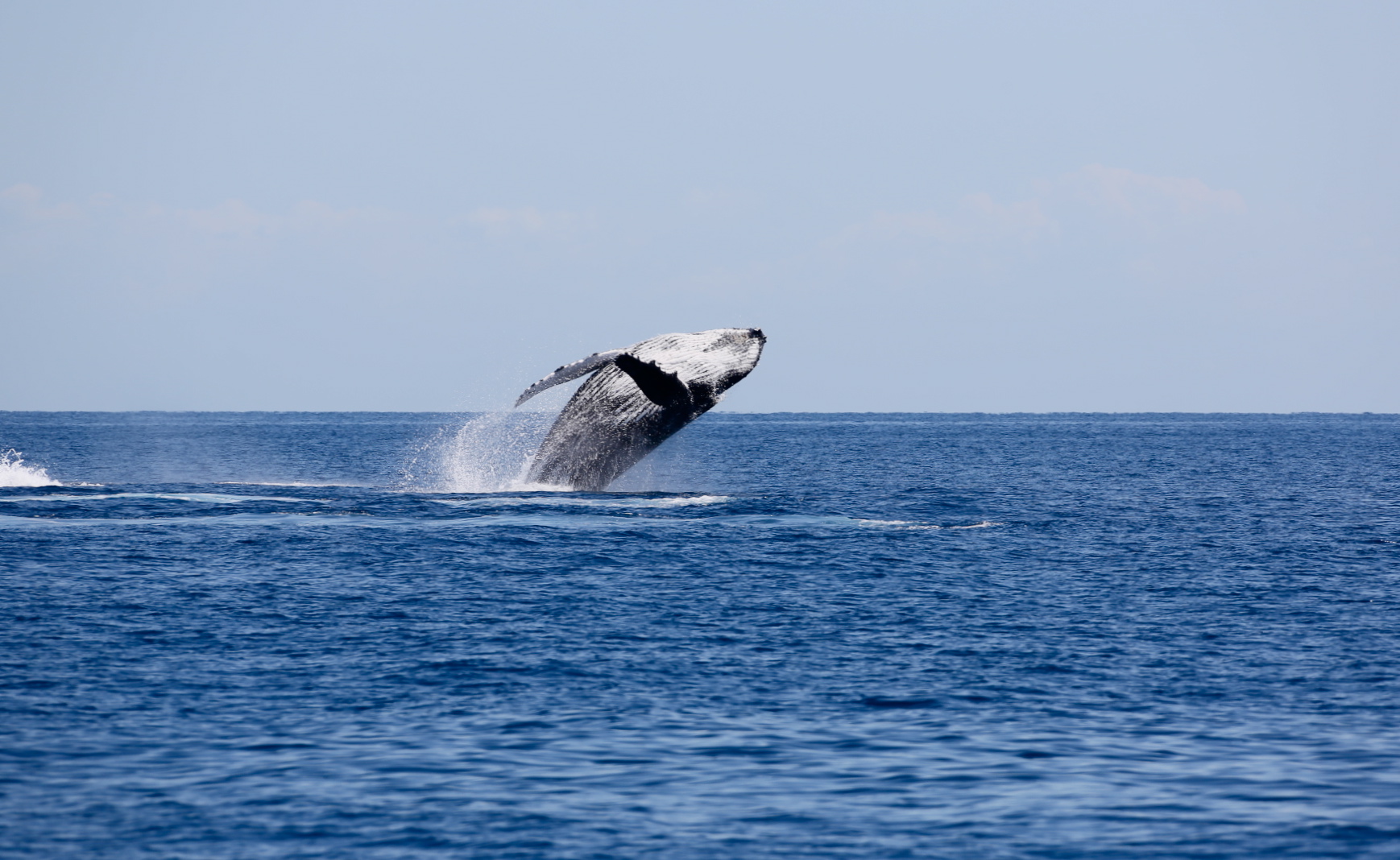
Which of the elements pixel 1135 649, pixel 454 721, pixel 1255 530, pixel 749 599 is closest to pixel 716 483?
pixel 1255 530

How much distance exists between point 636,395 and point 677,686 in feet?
45.1

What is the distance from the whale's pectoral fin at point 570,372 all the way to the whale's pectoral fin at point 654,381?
299 mm

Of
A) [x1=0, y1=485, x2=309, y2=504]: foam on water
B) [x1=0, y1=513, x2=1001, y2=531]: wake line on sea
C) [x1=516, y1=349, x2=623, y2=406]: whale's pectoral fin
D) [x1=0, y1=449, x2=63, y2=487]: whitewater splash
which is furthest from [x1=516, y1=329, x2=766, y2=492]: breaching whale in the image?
[x1=0, y1=449, x2=63, y2=487]: whitewater splash

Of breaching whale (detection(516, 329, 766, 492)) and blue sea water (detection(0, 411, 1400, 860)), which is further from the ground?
breaching whale (detection(516, 329, 766, 492))

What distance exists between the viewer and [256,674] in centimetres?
1507

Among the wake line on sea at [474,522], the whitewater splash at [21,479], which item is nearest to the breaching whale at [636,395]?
the wake line on sea at [474,522]

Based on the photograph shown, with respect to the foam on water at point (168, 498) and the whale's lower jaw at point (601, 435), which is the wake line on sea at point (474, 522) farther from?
the foam on water at point (168, 498)

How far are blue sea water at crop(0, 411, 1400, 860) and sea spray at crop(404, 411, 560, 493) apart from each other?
5423mm

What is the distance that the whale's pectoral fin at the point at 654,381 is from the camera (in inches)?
981

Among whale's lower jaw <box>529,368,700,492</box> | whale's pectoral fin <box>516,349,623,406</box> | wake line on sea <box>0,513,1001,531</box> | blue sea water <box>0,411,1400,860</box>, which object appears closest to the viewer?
blue sea water <box>0,411,1400,860</box>

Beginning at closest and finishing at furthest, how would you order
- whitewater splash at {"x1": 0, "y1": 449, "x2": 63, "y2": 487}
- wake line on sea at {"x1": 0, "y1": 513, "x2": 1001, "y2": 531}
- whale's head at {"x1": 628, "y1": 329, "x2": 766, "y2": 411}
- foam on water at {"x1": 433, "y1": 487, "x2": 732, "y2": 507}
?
whale's head at {"x1": 628, "y1": 329, "x2": 766, "y2": 411}
wake line on sea at {"x1": 0, "y1": 513, "x2": 1001, "y2": 531}
foam on water at {"x1": 433, "y1": 487, "x2": 732, "y2": 507}
whitewater splash at {"x1": 0, "y1": 449, "x2": 63, "y2": 487}

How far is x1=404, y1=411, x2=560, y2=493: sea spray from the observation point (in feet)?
124

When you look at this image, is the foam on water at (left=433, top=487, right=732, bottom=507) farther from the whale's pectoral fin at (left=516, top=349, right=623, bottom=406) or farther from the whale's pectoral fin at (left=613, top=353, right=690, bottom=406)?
the whale's pectoral fin at (left=516, top=349, right=623, bottom=406)

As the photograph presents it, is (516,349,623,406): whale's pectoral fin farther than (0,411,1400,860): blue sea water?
Yes
